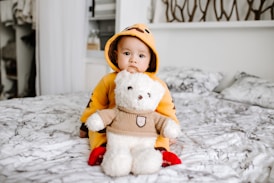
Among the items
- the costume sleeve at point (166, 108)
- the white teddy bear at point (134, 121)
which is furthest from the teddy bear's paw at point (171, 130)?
the costume sleeve at point (166, 108)

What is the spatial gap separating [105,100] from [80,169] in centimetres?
33

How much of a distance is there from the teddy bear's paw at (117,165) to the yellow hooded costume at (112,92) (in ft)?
0.50

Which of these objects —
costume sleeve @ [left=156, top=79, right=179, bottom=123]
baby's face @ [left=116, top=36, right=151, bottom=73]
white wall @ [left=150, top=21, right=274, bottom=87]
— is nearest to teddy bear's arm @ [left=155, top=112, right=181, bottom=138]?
costume sleeve @ [left=156, top=79, right=179, bottom=123]

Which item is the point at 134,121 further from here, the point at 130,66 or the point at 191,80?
the point at 191,80

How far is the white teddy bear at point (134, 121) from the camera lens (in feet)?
2.47

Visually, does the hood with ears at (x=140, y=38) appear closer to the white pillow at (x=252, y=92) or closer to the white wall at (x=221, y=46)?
the white pillow at (x=252, y=92)

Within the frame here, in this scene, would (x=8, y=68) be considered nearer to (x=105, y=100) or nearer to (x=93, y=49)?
(x=93, y=49)

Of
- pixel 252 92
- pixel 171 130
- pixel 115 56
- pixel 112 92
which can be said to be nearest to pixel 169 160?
pixel 171 130

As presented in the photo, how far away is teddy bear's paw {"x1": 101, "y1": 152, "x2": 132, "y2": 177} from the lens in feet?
2.17

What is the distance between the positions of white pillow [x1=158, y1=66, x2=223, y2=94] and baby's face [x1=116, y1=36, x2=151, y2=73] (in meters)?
1.01

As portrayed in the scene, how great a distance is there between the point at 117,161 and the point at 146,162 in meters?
0.08

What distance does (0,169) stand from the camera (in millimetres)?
715

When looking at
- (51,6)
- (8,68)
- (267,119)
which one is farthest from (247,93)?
(8,68)

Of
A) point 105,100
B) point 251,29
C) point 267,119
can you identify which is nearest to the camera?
point 105,100
